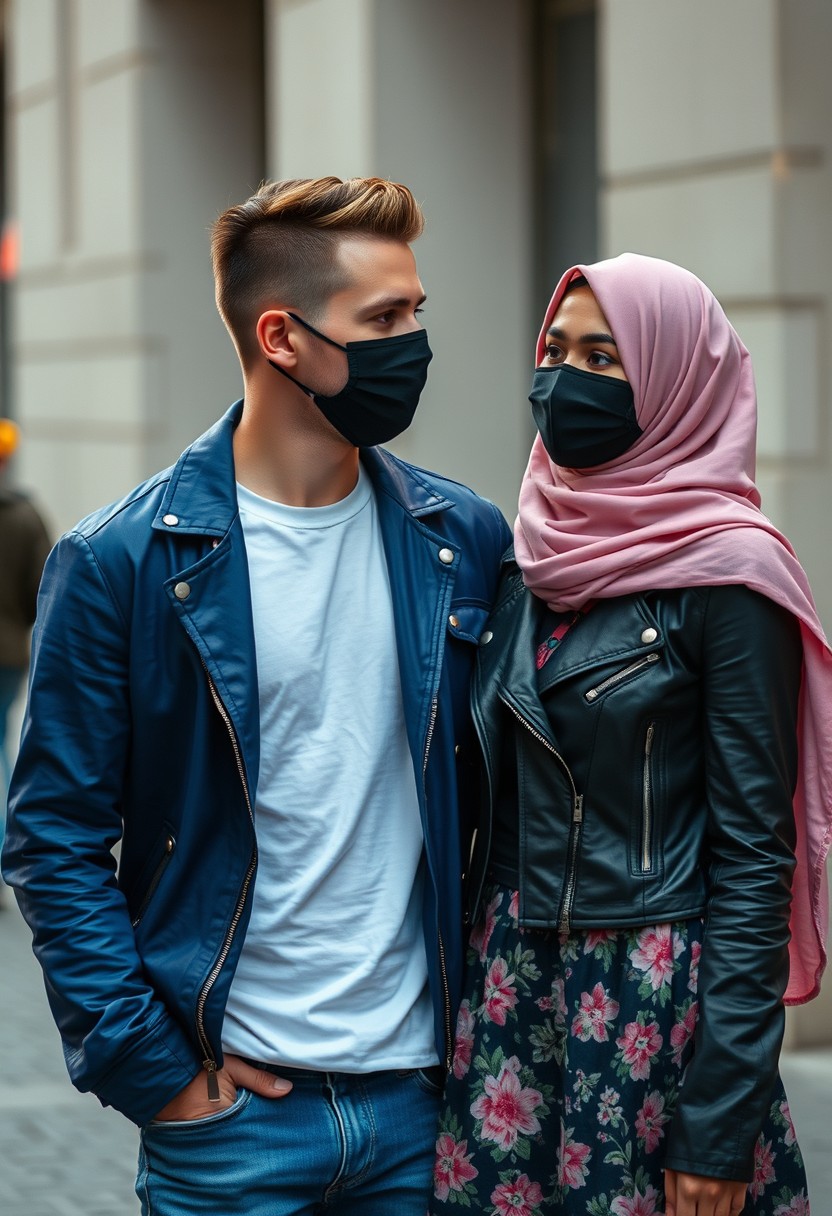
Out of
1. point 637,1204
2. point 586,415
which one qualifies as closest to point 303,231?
point 586,415

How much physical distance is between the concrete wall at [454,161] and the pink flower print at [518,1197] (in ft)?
18.5

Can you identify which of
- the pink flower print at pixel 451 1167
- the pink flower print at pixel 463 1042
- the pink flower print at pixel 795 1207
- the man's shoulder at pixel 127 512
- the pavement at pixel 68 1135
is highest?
the man's shoulder at pixel 127 512

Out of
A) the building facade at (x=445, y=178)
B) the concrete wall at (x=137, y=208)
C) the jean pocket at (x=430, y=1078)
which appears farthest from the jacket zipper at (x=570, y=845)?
the concrete wall at (x=137, y=208)

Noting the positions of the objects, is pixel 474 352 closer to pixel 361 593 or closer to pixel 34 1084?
pixel 34 1084

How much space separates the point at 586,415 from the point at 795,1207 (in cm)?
123

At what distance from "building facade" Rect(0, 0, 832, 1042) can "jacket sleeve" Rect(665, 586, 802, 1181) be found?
3.45m

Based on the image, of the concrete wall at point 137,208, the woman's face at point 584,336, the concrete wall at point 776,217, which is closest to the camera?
the woman's face at point 584,336

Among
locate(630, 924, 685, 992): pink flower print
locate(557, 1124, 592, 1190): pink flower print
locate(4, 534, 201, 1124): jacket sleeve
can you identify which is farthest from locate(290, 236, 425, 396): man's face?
locate(557, 1124, 592, 1190): pink flower print

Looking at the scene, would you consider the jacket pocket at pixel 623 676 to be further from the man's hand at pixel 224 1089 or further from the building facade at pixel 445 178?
the building facade at pixel 445 178

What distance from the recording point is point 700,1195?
2549mm

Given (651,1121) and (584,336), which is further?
(584,336)

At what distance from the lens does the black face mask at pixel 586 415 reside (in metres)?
2.83

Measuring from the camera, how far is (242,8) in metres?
10.8

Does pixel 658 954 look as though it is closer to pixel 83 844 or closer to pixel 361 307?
pixel 83 844
